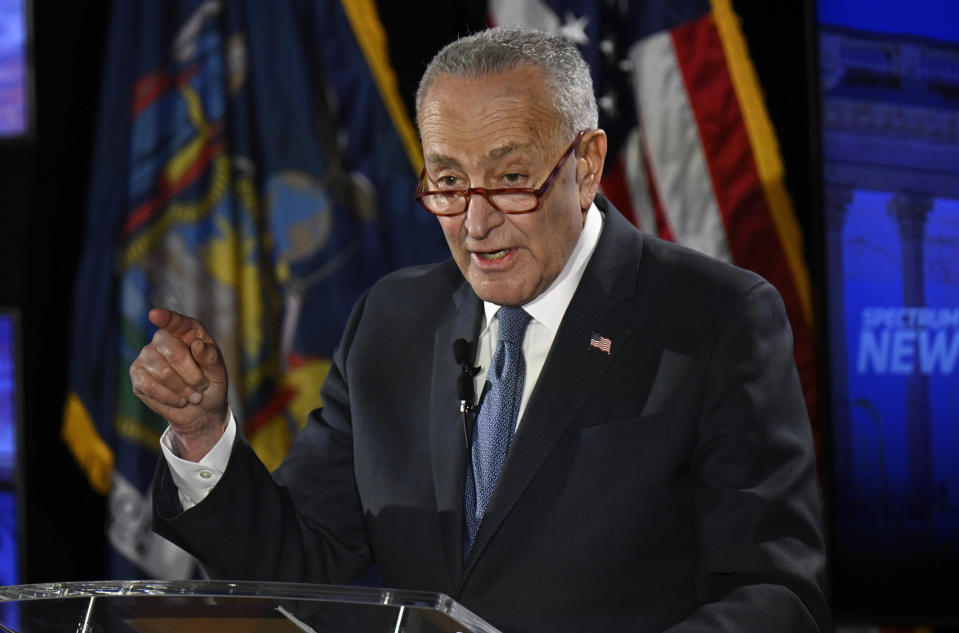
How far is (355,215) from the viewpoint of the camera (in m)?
3.19

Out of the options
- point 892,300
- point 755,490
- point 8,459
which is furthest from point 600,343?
point 8,459

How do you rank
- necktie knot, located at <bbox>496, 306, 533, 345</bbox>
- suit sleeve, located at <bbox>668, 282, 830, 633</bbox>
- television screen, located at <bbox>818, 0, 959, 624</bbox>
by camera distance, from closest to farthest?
suit sleeve, located at <bbox>668, 282, 830, 633</bbox> < necktie knot, located at <bbox>496, 306, 533, 345</bbox> < television screen, located at <bbox>818, 0, 959, 624</bbox>

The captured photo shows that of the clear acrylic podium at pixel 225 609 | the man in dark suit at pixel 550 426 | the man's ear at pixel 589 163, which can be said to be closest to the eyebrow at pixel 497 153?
the man in dark suit at pixel 550 426

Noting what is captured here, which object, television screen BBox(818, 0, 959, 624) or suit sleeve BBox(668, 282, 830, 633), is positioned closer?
suit sleeve BBox(668, 282, 830, 633)

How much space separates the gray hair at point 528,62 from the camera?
4.81 ft

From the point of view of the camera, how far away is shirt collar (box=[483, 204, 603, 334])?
157cm

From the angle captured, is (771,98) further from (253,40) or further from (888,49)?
(253,40)

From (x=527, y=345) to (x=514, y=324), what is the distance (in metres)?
0.04

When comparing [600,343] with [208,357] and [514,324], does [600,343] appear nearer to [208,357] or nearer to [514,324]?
[514,324]

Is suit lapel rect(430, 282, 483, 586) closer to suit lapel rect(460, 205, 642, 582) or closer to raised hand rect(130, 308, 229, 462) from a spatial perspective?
suit lapel rect(460, 205, 642, 582)

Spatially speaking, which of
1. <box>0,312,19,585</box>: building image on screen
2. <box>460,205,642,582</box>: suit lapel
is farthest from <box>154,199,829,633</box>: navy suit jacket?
<box>0,312,19,585</box>: building image on screen

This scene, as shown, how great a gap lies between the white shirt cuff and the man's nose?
16.0 inches

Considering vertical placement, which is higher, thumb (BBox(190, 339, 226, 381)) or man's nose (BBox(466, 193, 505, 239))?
man's nose (BBox(466, 193, 505, 239))

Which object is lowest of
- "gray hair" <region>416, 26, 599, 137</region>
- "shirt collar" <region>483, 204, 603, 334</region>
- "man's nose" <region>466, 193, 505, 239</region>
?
"shirt collar" <region>483, 204, 603, 334</region>
